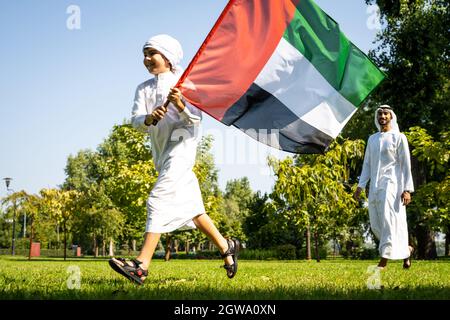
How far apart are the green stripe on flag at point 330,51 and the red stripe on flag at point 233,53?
0.51 feet

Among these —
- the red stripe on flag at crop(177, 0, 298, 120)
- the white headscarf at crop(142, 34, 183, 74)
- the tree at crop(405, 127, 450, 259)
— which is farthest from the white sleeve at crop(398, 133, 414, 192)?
the white headscarf at crop(142, 34, 183, 74)

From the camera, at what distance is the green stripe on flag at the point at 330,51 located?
598 centimetres

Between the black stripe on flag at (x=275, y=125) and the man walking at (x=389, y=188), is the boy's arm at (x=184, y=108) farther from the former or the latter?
the man walking at (x=389, y=188)

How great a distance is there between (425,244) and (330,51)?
24.7 metres

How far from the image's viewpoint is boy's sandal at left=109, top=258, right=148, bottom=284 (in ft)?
15.2

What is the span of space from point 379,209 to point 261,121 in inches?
128

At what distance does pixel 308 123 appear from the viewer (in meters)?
5.91

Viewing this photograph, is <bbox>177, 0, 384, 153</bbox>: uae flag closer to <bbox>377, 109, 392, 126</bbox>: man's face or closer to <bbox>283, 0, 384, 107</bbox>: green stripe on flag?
<bbox>283, 0, 384, 107</bbox>: green stripe on flag

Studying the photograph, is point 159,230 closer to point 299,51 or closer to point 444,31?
point 299,51

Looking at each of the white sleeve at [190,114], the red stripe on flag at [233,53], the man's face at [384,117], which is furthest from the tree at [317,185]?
the white sleeve at [190,114]

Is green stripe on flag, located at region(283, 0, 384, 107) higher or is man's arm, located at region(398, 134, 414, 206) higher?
green stripe on flag, located at region(283, 0, 384, 107)

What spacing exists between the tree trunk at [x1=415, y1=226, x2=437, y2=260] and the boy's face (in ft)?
83.5

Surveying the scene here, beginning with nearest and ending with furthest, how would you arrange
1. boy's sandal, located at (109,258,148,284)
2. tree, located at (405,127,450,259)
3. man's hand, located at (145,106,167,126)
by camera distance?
boy's sandal, located at (109,258,148,284), man's hand, located at (145,106,167,126), tree, located at (405,127,450,259)

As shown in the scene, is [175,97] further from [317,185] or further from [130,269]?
[317,185]
